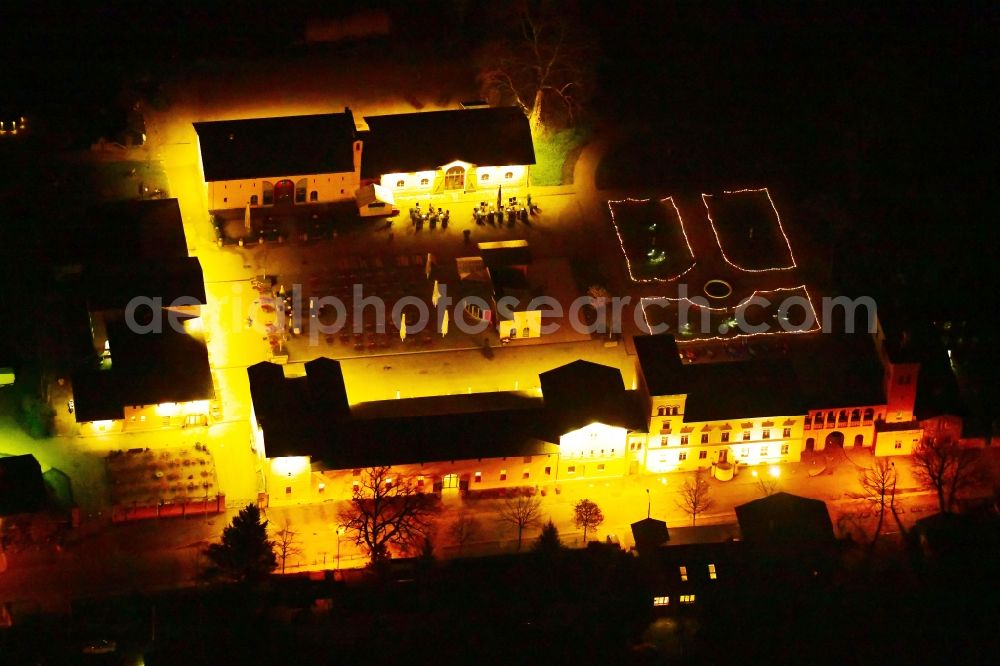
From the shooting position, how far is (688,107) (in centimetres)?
12300

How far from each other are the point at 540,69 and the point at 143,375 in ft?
137

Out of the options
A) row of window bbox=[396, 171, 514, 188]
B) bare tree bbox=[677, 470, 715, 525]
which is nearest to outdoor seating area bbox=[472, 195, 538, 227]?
row of window bbox=[396, 171, 514, 188]

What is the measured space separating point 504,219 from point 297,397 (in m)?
25.7

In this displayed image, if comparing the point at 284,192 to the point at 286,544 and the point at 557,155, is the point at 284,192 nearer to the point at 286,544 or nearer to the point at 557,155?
the point at 557,155

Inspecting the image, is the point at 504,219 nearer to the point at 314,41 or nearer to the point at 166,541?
the point at 314,41

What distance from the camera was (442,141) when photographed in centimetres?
11388

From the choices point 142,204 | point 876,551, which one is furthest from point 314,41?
point 876,551

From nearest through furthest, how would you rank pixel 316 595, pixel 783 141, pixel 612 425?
pixel 316 595, pixel 612 425, pixel 783 141

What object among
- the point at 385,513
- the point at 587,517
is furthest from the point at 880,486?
the point at 385,513

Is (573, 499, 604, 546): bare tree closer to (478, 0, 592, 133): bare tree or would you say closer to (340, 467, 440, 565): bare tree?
(340, 467, 440, 565): bare tree

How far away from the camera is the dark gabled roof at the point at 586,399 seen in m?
91.9

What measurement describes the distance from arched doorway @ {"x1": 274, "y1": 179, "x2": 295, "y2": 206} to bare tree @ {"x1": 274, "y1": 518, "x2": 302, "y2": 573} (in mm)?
30404

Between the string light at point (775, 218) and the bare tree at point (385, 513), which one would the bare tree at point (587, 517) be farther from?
the string light at point (775, 218)

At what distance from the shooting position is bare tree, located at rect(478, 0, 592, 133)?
120250 millimetres
